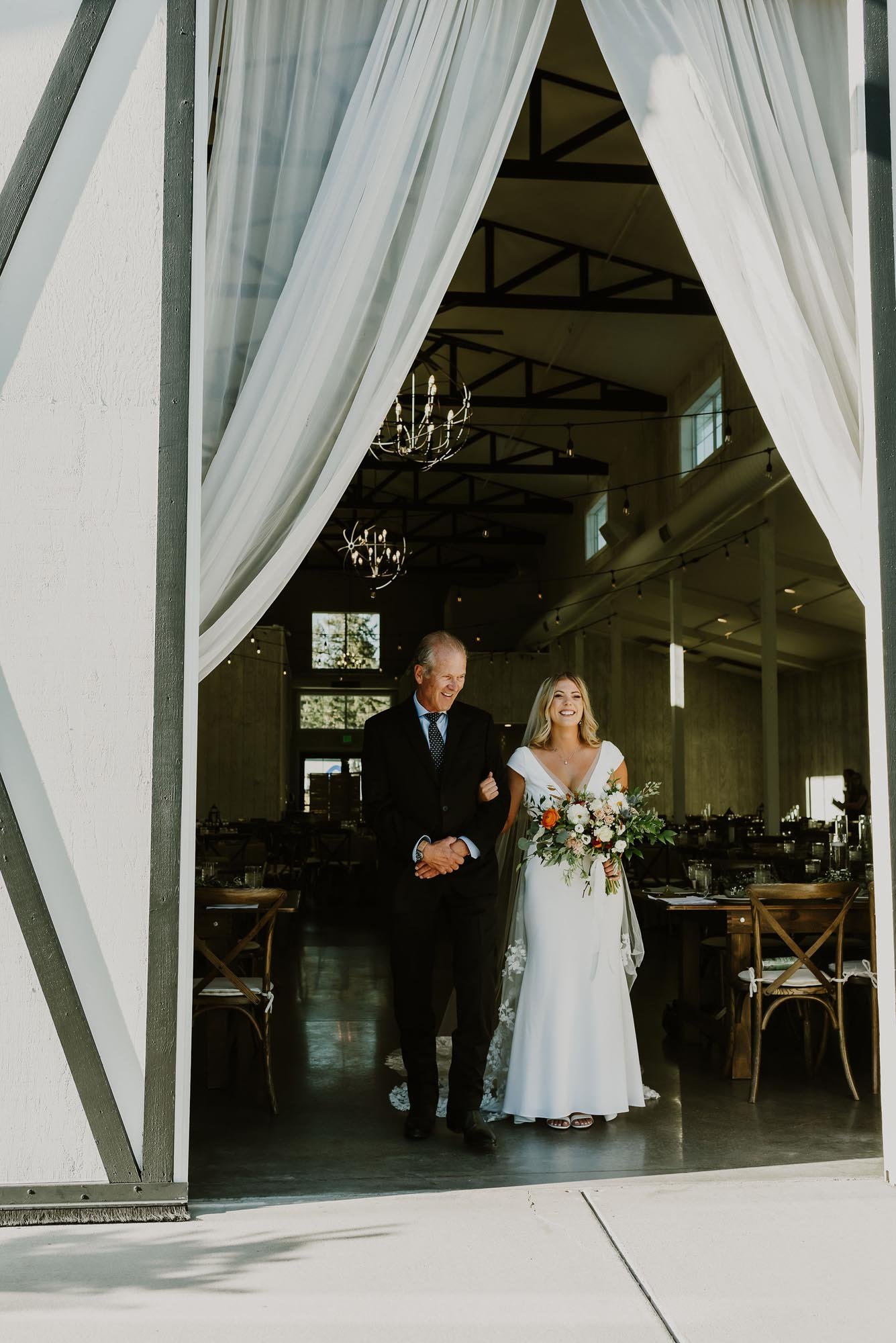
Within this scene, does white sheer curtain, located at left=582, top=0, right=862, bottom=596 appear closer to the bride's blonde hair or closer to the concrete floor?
the bride's blonde hair

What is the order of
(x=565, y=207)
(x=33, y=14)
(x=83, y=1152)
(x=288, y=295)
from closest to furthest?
1. (x=83, y=1152)
2. (x=33, y=14)
3. (x=288, y=295)
4. (x=565, y=207)

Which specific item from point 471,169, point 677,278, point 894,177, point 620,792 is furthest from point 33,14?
point 677,278

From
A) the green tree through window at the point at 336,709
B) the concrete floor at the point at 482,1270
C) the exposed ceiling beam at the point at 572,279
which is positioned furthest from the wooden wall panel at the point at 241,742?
the concrete floor at the point at 482,1270

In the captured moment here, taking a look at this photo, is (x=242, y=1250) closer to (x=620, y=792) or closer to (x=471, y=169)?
(x=620, y=792)

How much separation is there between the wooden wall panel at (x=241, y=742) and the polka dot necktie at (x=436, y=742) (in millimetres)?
13501

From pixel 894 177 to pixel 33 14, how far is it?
3108 millimetres

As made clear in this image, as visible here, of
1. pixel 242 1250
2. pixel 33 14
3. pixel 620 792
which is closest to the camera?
pixel 242 1250

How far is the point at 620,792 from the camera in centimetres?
538

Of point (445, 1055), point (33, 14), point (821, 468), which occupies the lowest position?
point (445, 1055)

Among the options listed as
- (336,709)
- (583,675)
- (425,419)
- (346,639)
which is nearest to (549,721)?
(425,419)

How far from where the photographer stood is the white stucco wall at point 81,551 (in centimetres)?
384

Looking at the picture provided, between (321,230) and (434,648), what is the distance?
1669 millimetres

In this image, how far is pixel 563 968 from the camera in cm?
530

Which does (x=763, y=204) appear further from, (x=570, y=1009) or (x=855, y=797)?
(x=855, y=797)
